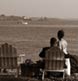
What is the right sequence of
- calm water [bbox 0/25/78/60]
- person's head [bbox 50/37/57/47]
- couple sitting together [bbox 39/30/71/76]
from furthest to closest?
1. calm water [bbox 0/25/78/60]
2. couple sitting together [bbox 39/30/71/76]
3. person's head [bbox 50/37/57/47]

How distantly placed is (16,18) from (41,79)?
166999 mm

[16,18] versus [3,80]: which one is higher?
[16,18]

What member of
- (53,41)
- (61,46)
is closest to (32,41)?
(61,46)

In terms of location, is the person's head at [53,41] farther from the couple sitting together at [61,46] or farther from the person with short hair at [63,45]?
the person with short hair at [63,45]

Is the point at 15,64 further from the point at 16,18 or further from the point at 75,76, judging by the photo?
the point at 16,18

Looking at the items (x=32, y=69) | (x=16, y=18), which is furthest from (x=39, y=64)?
(x=16, y=18)

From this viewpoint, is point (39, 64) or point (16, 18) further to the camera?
point (16, 18)

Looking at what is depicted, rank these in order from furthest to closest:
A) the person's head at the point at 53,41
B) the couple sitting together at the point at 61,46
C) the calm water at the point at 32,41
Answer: the calm water at the point at 32,41 → the couple sitting together at the point at 61,46 → the person's head at the point at 53,41

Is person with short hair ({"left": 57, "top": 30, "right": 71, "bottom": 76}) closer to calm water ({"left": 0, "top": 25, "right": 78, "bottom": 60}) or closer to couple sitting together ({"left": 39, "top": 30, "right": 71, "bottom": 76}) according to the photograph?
couple sitting together ({"left": 39, "top": 30, "right": 71, "bottom": 76})

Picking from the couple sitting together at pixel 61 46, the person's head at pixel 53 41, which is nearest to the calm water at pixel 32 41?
the couple sitting together at pixel 61 46

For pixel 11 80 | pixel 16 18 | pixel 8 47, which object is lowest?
pixel 11 80

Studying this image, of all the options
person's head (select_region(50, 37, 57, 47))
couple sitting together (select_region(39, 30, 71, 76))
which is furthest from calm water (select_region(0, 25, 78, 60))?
person's head (select_region(50, 37, 57, 47))

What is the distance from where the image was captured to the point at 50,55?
39.9ft

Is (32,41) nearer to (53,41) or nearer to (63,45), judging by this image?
(63,45)
